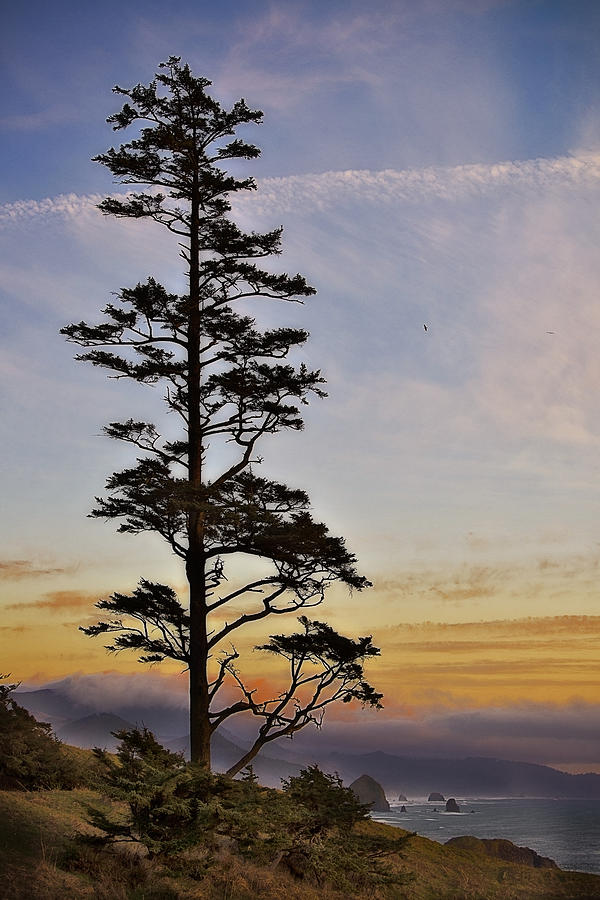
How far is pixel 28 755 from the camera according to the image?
24.3 metres

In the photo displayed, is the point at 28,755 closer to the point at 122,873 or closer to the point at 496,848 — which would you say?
the point at 122,873

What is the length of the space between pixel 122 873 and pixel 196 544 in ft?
24.8

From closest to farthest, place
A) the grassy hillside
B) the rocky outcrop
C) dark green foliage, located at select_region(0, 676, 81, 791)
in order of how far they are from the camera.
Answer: the grassy hillside → dark green foliage, located at select_region(0, 676, 81, 791) → the rocky outcrop

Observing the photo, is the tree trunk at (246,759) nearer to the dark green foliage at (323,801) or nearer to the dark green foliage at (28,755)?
the dark green foliage at (323,801)

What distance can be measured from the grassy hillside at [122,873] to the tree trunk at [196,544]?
2.36 metres

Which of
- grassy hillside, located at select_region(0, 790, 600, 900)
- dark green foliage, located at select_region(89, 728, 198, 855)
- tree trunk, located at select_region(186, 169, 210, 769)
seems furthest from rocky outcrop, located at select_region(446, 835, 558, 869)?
dark green foliage, located at select_region(89, 728, 198, 855)

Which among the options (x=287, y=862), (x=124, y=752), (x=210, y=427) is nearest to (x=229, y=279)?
(x=210, y=427)

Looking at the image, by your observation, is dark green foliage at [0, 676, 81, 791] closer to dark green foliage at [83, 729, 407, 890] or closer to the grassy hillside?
the grassy hillside

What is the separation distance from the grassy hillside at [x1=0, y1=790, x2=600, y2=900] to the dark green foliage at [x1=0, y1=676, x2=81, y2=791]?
129cm

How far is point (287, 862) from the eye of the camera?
1806 centimetres

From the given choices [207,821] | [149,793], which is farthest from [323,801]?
[149,793]

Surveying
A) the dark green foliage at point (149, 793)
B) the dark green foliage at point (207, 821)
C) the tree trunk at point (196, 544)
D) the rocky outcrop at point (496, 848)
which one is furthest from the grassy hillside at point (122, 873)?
the rocky outcrop at point (496, 848)

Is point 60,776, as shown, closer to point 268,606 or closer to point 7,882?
point 268,606

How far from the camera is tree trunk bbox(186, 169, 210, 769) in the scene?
64.7 ft
